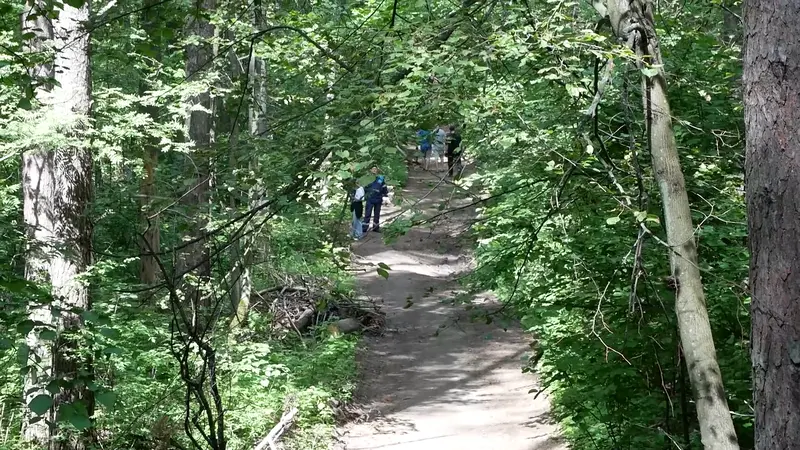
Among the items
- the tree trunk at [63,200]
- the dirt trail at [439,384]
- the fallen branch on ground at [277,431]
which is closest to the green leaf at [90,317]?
the dirt trail at [439,384]

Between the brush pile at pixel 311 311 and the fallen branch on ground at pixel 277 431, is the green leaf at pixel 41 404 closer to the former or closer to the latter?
the fallen branch on ground at pixel 277 431

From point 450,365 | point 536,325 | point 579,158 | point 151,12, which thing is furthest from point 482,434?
point 151,12

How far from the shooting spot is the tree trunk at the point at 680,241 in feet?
13.2

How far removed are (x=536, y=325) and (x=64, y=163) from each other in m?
6.11

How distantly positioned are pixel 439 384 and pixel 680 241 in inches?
312

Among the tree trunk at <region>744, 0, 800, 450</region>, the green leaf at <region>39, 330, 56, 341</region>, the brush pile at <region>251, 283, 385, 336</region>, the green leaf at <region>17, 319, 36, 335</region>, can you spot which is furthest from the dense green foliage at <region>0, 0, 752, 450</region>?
the brush pile at <region>251, 283, 385, 336</region>

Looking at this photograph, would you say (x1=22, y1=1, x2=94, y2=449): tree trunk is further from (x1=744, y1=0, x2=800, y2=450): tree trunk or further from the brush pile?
(x1=744, y1=0, x2=800, y2=450): tree trunk

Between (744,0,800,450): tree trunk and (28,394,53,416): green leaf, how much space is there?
7.50 feet

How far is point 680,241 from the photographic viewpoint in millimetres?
4227

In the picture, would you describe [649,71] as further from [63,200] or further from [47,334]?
[63,200]

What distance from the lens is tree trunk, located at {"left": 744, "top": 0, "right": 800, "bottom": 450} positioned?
246cm

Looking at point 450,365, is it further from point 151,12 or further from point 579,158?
point 151,12

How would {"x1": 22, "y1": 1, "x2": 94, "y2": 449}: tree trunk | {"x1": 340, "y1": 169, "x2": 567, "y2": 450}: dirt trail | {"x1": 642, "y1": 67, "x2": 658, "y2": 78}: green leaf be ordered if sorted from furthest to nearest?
{"x1": 340, "y1": 169, "x2": 567, "y2": 450}: dirt trail < {"x1": 22, "y1": 1, "x2": 94, "y2": 449}: tree trunk < {"x1": 642, "y1": 67, "x2": 658, "y2": 78}: green leaf

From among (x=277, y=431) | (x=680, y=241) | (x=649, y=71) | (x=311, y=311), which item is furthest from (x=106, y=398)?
(x=311, y=311)
